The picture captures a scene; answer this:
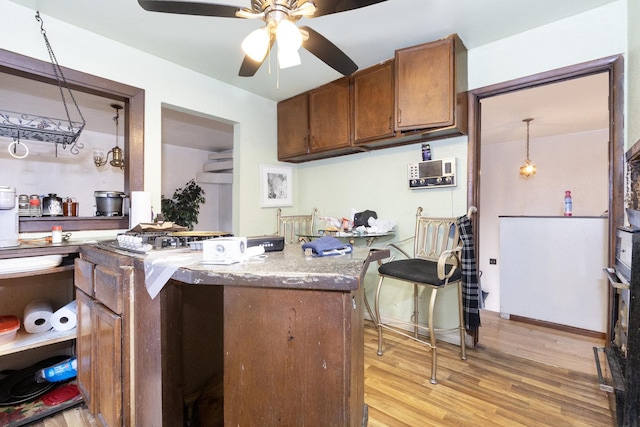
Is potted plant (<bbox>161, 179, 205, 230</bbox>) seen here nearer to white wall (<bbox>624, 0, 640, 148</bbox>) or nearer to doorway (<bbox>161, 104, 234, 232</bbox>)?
doorway (<bbox>161, 104, 234, 232</bbox>)

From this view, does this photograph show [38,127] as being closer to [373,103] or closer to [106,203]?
[106,203]

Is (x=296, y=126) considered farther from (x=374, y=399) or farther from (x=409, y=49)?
(x=374, y=399)

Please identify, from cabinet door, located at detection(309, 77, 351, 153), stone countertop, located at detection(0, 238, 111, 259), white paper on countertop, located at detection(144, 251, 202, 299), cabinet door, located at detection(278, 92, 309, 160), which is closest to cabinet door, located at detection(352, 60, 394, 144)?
cabinet door, located at detection(309, 77, 351, 153)

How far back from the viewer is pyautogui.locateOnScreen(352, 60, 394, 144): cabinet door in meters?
2.41

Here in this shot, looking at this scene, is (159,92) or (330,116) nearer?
(159,92)

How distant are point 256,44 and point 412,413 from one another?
2.10m

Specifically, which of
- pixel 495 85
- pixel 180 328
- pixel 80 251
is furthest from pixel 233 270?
pixel 495 85

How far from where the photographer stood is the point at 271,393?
0.77 metres

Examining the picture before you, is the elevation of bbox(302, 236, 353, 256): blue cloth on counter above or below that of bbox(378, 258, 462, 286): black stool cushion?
above

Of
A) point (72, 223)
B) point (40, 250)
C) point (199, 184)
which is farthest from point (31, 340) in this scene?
point (199, 184)

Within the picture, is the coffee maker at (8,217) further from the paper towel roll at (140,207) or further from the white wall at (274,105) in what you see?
the white wall at (274,105)

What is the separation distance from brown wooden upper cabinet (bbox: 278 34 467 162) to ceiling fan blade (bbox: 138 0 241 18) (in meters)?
1.38

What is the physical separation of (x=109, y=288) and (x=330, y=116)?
2281 mm

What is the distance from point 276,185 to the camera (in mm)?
3326
